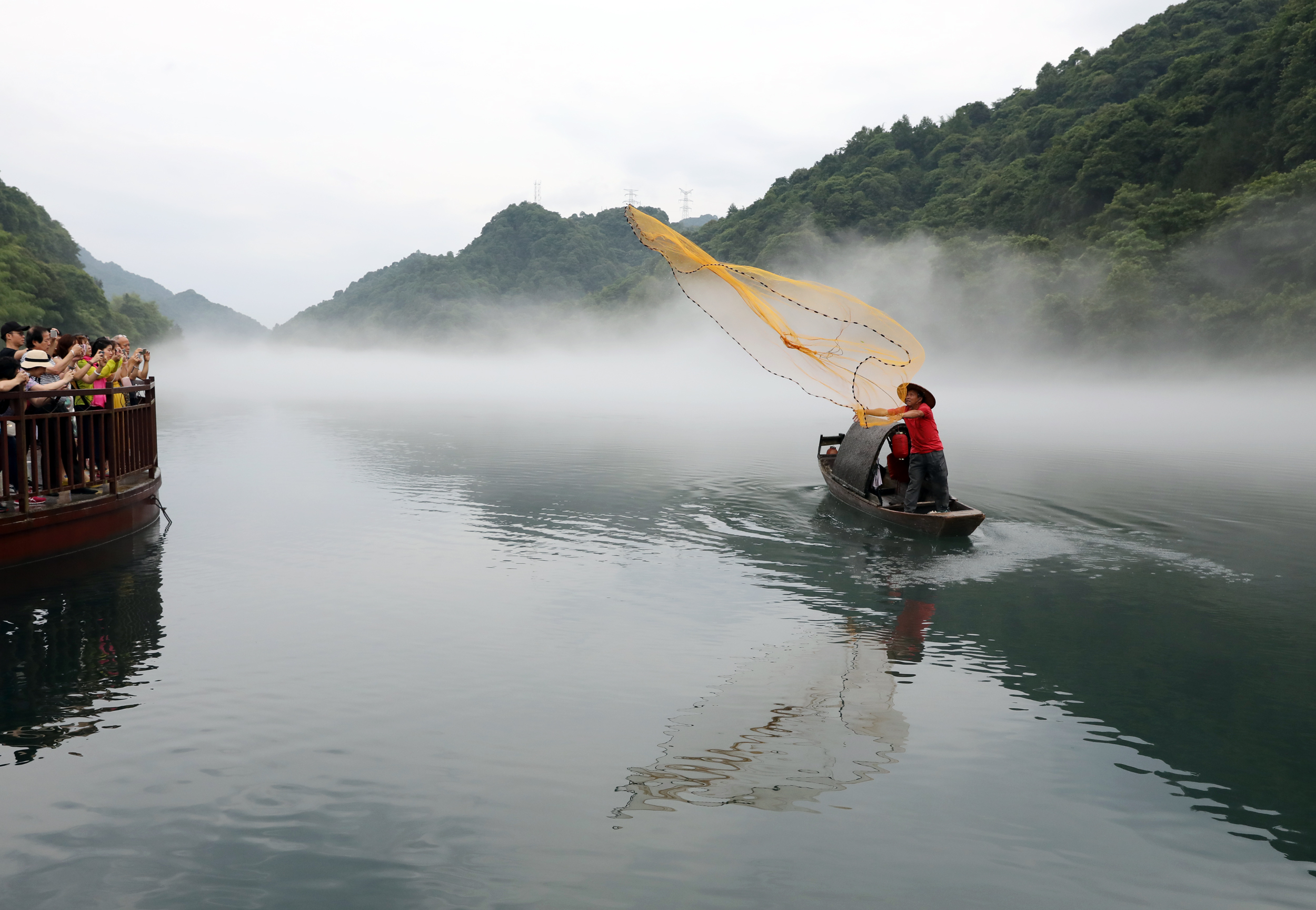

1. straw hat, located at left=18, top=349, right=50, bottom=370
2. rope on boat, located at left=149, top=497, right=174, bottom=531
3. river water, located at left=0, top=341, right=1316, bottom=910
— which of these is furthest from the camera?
rope on boat, located at left=149, top=497, right=174, bottom=531

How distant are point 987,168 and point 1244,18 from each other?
1118 inches

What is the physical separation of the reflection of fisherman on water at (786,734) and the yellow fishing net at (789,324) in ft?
19.8

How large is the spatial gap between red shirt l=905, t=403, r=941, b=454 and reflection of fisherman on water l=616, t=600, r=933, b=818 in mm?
6879

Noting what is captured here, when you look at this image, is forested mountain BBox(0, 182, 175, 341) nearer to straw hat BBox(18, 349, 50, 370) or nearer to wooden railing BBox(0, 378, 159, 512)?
wooden railing BBox(0, 378, 159, 512)

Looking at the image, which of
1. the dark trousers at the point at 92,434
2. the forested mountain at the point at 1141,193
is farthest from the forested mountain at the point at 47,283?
the forested mountain at the point at 1141,193

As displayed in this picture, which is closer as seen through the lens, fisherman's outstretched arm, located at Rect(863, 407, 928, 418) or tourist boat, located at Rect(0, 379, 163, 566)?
tourist boat, located at Rect(0, 379, 163, 566)

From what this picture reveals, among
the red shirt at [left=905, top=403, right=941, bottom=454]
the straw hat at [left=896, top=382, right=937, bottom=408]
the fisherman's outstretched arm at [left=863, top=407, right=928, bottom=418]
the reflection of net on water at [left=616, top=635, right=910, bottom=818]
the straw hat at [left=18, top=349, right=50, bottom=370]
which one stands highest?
the straw hat at [left=896, top=382, right=937, bottom=408]

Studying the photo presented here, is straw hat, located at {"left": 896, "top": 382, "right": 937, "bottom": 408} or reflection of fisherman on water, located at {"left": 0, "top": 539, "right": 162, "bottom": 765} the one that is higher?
straw hat, located at {"left": 896, "top": 382, "right": 937, "bottom": 408}

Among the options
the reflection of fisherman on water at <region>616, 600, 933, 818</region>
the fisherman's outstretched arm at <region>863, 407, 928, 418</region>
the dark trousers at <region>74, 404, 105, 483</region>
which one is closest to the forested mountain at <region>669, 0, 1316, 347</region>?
the fisherman's outstretched arm at <region>863, 407, 928, 418</region>

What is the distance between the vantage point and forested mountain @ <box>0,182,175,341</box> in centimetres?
7619

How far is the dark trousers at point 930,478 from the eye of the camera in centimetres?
1705

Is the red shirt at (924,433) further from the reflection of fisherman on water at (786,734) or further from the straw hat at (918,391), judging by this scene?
the reflection of fisherman on water at (786,734)

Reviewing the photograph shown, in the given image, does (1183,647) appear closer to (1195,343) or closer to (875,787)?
(875,787)

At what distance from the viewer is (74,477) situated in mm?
13812
